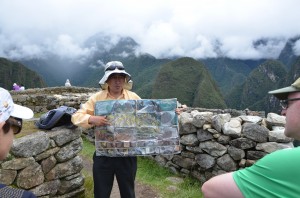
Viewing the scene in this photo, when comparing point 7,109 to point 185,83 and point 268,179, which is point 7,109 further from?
point 185,83

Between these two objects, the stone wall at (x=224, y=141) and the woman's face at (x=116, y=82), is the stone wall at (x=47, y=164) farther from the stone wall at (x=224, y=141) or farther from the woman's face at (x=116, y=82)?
the stone wall at (x=224, y=141)

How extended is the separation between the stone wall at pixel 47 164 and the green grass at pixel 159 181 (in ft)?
1.62

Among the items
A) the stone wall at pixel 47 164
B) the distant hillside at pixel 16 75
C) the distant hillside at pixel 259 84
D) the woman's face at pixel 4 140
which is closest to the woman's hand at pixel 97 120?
the stone wall at pixel 47 164

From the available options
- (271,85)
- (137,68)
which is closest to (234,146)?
(271,85)

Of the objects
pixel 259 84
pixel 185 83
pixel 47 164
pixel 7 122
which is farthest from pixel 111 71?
pixel 259 84

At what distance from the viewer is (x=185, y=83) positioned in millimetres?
116750

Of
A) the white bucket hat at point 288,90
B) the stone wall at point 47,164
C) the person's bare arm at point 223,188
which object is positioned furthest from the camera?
the stone wall at point 47,164

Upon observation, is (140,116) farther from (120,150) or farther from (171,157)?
(171,157)

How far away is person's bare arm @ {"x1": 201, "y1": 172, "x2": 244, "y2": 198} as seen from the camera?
147cm

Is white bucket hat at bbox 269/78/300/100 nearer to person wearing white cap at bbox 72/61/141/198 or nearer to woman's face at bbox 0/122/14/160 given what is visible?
woman's face at bbox 0/122/14/160

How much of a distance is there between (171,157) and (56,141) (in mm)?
3075

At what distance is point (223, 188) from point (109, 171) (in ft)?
7.65

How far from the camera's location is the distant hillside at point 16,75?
91.5 meters

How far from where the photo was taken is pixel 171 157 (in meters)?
6.77
